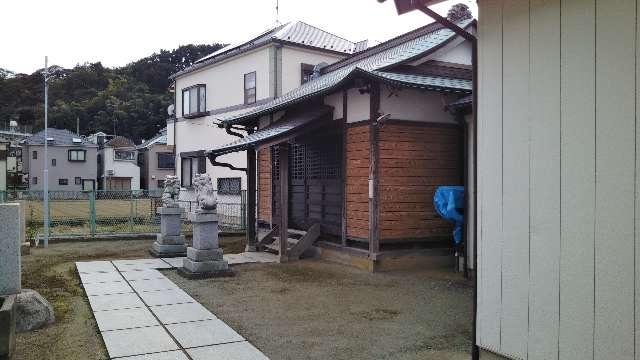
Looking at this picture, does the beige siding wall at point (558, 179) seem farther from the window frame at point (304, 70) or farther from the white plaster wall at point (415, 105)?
the window frame at point (304, 70)

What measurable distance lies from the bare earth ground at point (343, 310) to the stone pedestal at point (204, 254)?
283mm

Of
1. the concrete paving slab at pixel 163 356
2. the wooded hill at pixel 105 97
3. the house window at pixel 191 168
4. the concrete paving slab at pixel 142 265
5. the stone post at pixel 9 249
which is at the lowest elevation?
the concrete paving slab at pixel 142 265

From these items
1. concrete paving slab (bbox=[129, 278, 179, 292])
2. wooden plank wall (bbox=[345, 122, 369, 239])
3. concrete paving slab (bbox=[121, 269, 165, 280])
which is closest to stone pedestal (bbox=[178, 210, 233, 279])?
concrete paving slab (bbox=[121, 269, 165, 280])

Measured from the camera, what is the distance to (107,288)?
787cm

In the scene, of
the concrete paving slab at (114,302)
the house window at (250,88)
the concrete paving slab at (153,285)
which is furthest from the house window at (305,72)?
the concrete paving slab at (114,302)

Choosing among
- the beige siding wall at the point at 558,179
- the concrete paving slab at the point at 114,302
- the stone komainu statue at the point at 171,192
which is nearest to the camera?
the beige siding wall at the point at 558,179

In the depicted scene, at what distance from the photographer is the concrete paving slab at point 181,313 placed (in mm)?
6039

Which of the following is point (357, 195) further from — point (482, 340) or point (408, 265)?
point (482, 340)

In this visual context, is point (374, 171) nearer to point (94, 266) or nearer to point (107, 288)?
point (107, 288)

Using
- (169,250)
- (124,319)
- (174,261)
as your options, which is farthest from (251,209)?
(124,319)

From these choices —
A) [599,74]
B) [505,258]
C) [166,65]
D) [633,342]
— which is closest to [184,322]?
[505,258]

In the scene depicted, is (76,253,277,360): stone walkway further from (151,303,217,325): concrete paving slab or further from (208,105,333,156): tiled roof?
(208,105,333,156): tiled roof

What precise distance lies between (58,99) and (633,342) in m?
73.0

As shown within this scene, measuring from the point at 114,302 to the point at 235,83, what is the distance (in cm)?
1518
